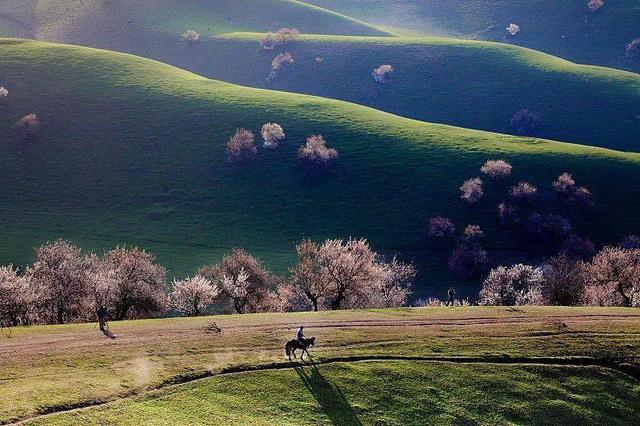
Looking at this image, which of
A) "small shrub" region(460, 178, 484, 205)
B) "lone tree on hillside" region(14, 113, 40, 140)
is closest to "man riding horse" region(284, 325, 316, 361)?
"small shrub" region(460, 178, 484, 205)

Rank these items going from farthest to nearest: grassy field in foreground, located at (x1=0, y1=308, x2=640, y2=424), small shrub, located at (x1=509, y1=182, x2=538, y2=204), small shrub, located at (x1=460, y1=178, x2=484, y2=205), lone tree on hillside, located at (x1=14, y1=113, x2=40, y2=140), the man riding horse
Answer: lone tree on hillside, located at (x1=14, y1=113, x2=40, y2=140) → small shrub, located at (x1=460, y1=178, x2=484, y2=205) → small shrub, located at (x1=509, y1=182, x2=538, y2=204) → the man riding horse → grassy field in foreground, located at (x1=0, y1=308, x2=640, y2=424)

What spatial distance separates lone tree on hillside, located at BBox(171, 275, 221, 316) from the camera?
67.4 meters

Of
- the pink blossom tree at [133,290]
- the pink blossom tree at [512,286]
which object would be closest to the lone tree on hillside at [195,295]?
the pink blossom tree at [133,290]

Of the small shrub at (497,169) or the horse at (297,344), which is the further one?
the small shrub at (497,169)

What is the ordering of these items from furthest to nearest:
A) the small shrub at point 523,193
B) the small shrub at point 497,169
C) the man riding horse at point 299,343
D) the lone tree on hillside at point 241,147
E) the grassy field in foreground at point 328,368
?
1. the lone tree on hillside at point 241,147
2. the small shrub at point 497,169
3. the small shrub at point 523,193
4. the man riding horse at point 299,343
5. the grassy field in foreground at point 328,368

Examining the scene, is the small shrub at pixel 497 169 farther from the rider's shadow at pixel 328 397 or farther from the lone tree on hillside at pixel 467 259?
the rider's shadow at pixel 328 397

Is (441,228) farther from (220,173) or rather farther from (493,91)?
(493,91)

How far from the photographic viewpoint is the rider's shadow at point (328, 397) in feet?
127

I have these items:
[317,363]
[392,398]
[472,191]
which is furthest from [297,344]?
[472,191]

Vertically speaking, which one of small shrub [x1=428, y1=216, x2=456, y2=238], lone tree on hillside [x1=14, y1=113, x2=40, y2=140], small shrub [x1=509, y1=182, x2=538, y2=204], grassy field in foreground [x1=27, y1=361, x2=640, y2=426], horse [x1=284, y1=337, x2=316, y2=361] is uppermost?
lone tree on hillside [x1=14, y1=113, x2=40, y2=140]

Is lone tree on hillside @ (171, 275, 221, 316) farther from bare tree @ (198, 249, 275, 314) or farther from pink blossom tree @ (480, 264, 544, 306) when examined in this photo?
pink blossom tree @ (480, 264, 544, 306)

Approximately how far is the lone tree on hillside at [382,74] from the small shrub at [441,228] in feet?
335

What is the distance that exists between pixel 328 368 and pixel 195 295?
93.9 ft

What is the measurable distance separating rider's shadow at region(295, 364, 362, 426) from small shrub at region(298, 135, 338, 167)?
2977 inches
